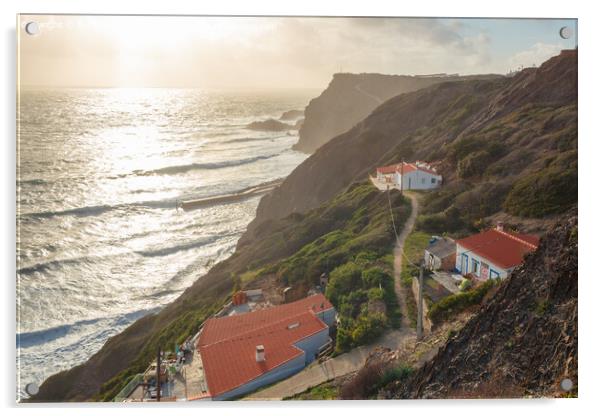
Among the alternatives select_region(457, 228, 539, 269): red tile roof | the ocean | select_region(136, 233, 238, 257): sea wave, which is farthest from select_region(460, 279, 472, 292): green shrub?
select_region(136, 233, 238, 257): sea wave

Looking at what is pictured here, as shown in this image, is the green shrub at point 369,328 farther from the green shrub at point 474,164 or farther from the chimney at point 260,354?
the green shrub at point 474,164

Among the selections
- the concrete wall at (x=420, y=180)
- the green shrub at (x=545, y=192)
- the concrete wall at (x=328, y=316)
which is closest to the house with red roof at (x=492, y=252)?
the green shrub at (x=545, y=192)

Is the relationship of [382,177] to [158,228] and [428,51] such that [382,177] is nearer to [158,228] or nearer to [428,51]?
[428,51]

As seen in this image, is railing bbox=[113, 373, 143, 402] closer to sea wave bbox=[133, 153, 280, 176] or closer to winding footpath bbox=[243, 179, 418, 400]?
winding footpath bbox=[243, 179, 418, 400]

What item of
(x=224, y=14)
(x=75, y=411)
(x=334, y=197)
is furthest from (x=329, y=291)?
(x=224, y=14)

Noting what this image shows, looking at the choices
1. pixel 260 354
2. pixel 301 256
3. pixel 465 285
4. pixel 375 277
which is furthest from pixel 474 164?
pixel 260 354

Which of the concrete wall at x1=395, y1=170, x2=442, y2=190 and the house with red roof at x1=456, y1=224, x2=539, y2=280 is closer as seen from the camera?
the house with red roof at x1=456, y1=224, x2=539, y2=280

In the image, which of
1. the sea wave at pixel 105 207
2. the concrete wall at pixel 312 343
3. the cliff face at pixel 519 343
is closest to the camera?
the cliff face at pixel 519 343
